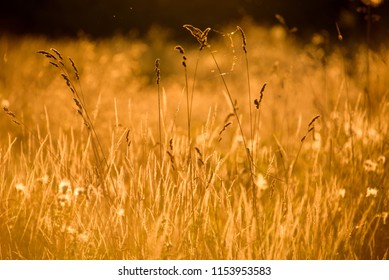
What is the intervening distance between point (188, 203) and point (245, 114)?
238 centimetres

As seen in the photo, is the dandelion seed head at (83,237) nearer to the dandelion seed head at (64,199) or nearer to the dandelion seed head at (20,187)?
the dandelion seed head at (64,199)

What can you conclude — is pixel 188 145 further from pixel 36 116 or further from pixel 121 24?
pixel 121 24

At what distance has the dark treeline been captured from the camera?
21.5 feet

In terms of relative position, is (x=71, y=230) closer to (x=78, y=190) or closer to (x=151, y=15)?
(x=78, y=190)

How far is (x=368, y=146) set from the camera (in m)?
2.40

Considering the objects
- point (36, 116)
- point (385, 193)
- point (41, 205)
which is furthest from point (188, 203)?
point (36, 116)

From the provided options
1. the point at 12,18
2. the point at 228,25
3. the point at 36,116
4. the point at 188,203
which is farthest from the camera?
the point at 228,25

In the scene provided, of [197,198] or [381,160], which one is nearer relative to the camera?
[197,198]

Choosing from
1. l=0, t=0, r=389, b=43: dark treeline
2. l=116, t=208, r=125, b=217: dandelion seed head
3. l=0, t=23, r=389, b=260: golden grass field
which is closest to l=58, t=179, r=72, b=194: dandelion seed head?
l=0, t=23, r=389, b=260: golden grass field

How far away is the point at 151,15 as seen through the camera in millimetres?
7125

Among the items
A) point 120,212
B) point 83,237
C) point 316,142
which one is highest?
point 316,142

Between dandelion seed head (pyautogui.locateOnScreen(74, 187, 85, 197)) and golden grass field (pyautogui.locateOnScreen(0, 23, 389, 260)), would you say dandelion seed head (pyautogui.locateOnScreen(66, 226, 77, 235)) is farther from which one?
dandelion seed head (pyautogui.locateOnScreen(74, 187, 85, 197))

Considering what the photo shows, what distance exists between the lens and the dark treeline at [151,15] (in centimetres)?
654

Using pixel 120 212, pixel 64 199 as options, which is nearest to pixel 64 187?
pixel 64 199
